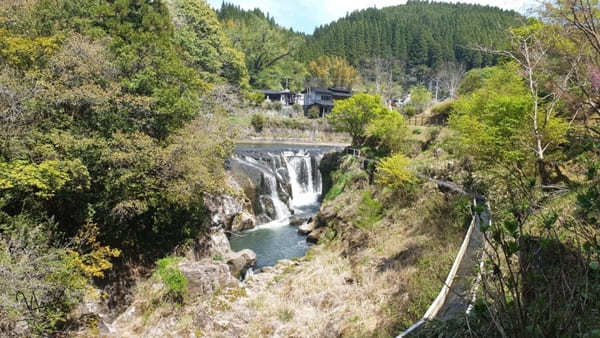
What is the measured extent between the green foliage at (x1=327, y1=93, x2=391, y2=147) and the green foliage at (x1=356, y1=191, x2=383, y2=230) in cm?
917

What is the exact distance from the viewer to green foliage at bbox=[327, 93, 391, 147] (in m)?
24.8

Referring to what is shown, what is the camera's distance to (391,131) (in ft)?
73.6

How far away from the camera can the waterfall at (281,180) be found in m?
22.0

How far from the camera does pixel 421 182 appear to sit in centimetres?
1612

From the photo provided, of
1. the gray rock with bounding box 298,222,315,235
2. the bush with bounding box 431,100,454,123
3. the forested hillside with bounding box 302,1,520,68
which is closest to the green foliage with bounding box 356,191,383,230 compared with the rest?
the gray rock with bounding box 298,222,315,235

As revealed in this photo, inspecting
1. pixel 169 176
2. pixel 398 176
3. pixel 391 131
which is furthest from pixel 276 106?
pixel 169 176

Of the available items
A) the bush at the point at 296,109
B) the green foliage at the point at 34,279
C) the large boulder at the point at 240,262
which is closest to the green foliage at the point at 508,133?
the large boulder at the point at 240,262

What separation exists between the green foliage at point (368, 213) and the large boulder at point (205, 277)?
6504 millimetres

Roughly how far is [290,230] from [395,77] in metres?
71.1

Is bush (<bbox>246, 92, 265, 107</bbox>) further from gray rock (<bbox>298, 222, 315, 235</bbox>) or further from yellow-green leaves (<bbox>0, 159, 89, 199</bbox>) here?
yellow-green leaves (<bbox>0, 159, 89, 199</bbox>)

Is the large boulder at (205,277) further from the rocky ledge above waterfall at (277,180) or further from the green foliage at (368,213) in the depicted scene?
the rocky ledge above waterfall at (277,180)

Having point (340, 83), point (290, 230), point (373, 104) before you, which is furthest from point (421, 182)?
point (340, 83)

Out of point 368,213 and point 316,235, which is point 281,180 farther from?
point 368,213

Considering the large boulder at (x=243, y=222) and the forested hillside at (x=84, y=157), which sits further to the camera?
the large boulder at (x=243, y=222)
